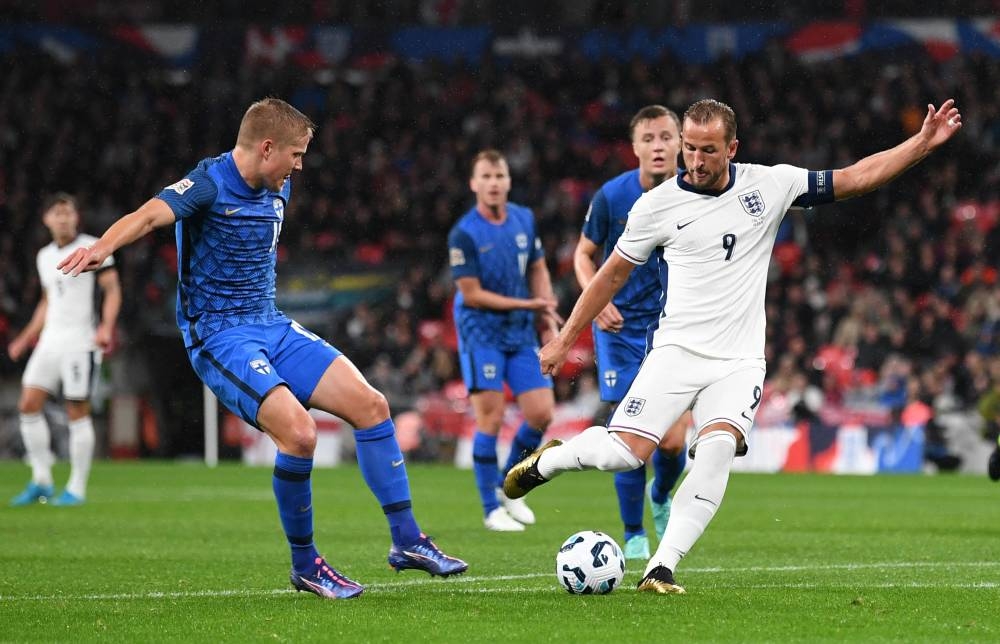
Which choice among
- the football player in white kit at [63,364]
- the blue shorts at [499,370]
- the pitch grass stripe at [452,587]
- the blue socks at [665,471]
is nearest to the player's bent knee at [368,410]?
the pitch grass stripe at [452,587]

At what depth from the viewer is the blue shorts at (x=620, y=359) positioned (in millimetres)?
9203

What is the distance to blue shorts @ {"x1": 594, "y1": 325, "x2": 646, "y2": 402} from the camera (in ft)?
30.2

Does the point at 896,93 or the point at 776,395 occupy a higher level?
the point at 896,93

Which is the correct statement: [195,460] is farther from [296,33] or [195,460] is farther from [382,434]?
[382,434]

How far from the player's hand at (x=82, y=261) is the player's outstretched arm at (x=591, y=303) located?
2.03 metres

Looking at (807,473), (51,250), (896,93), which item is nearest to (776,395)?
(807,473)

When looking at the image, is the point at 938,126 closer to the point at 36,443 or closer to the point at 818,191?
the point at 818,191

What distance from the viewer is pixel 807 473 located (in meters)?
19.9

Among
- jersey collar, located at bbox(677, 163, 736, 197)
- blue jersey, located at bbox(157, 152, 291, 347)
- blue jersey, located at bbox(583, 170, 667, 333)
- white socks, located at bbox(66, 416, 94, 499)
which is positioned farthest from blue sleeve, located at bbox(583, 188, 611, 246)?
white socks, located at bbox(66, 416, 94, 499)

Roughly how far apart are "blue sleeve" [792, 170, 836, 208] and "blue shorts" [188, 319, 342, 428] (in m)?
2.25

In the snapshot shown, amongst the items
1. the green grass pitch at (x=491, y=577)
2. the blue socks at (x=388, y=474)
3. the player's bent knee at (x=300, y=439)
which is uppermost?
the player's bent knee at (x=300, y=439)

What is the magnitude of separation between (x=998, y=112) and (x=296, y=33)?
1318 cm

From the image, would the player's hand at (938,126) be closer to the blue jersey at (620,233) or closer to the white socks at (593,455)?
the white socks at (593,455)

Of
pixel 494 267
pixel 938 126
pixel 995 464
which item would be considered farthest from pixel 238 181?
pixel 995 464
